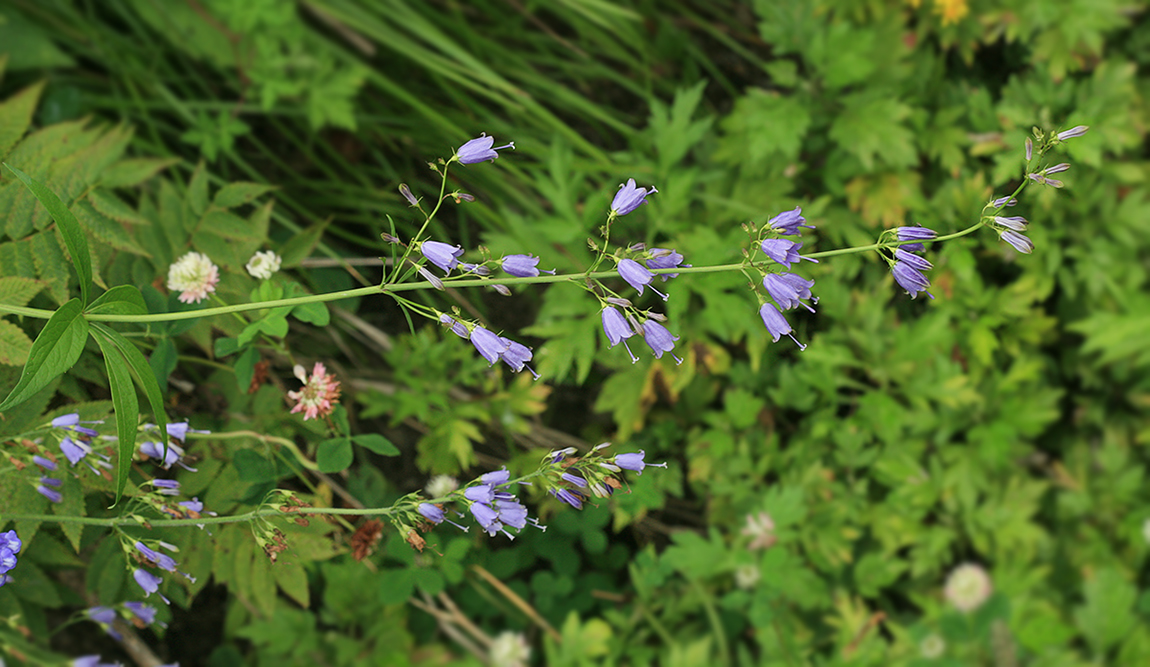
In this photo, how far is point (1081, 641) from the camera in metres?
2.49

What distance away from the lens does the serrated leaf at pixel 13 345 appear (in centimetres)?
121

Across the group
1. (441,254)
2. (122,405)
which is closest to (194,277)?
(122,405)

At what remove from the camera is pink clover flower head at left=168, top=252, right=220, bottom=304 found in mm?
1463

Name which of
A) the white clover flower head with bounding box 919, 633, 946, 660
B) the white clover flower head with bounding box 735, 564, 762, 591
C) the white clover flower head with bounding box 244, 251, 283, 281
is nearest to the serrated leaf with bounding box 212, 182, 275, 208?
the white clover flower head with bounding box 244, 251, 283, 281

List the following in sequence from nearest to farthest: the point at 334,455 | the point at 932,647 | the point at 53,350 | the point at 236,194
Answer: the point at 53,350 < the point at 334,455 < the point at 236,194 < the point at 932,647

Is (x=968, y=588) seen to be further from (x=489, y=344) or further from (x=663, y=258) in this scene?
(x=489, y=344)

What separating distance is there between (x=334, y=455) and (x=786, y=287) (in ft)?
2.87

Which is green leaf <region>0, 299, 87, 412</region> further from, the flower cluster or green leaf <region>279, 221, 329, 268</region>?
green leaf <region>279, 221, 329, 268</region>

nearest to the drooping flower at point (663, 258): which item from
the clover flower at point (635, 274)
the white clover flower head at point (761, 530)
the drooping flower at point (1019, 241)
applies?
the clover flower at point (635, 274)

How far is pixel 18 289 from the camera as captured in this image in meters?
1.26

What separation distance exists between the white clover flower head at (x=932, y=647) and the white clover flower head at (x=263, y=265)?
209 cm

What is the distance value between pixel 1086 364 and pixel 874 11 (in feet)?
4.61

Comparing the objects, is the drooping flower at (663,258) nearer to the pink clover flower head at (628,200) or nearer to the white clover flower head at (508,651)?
the pink clover flower head at (628,200)

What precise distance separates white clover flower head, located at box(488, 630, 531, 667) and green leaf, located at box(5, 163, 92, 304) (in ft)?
5.19
